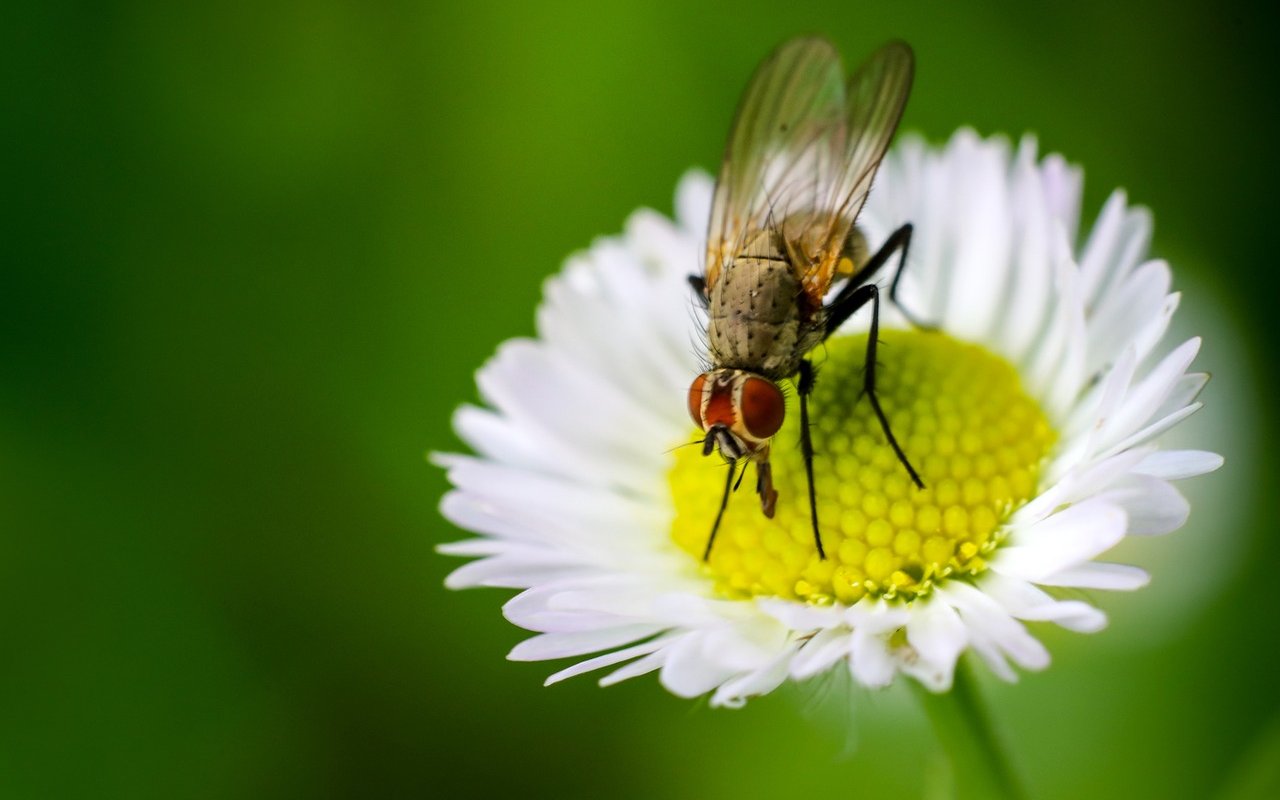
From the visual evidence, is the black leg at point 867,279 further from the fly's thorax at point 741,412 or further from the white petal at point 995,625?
the white petal at point 995,625

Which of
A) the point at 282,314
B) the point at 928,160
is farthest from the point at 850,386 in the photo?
the point at 282,314

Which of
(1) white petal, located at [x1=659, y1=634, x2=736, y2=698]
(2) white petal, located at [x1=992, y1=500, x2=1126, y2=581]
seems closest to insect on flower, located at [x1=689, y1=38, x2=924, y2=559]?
(2) white petal, located at [x1=992, y1=500, x2=1126, y2=581]

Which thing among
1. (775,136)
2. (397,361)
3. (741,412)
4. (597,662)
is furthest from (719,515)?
(397,361)

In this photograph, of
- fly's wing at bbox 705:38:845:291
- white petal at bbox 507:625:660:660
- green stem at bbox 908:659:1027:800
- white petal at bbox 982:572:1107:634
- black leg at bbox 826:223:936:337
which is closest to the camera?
white petal at bbox 982:572:1107:634

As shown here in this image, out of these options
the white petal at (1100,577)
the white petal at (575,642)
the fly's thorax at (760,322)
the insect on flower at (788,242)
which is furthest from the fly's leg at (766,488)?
the white petal at (1100,577)

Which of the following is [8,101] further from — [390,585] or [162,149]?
[390,585]

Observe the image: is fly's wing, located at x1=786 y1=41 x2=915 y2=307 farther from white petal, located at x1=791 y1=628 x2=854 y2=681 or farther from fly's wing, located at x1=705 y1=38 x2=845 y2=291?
white petal, located at x1=791 y1=628 x2=854 y2=681
